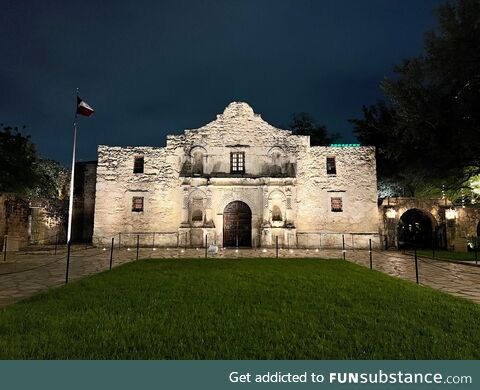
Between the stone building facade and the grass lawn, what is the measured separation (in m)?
14.1

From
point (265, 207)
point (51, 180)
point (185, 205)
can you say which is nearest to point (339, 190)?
point (265, 207)

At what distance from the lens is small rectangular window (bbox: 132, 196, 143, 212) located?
72.9 feet

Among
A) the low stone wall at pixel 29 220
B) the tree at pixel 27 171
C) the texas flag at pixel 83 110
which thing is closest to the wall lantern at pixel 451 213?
the texas flag at pixel 83 110

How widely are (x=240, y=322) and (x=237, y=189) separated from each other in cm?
1763

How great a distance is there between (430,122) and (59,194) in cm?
2915

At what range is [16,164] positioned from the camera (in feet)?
80.2

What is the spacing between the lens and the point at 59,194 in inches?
1146

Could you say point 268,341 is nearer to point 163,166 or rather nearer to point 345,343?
point 345,343

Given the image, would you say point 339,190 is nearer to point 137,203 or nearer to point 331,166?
point 331,166

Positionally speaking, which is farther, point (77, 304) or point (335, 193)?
point (335, 193)

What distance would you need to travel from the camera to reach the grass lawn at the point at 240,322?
362cm

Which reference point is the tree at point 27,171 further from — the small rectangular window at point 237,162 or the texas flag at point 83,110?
the small rectangular window at point 237,162

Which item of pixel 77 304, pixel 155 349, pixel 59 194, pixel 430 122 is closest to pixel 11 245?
pixel 59 194

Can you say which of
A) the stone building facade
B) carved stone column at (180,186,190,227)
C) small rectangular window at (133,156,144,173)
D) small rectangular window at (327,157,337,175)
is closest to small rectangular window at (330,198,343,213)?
the stone building facade
